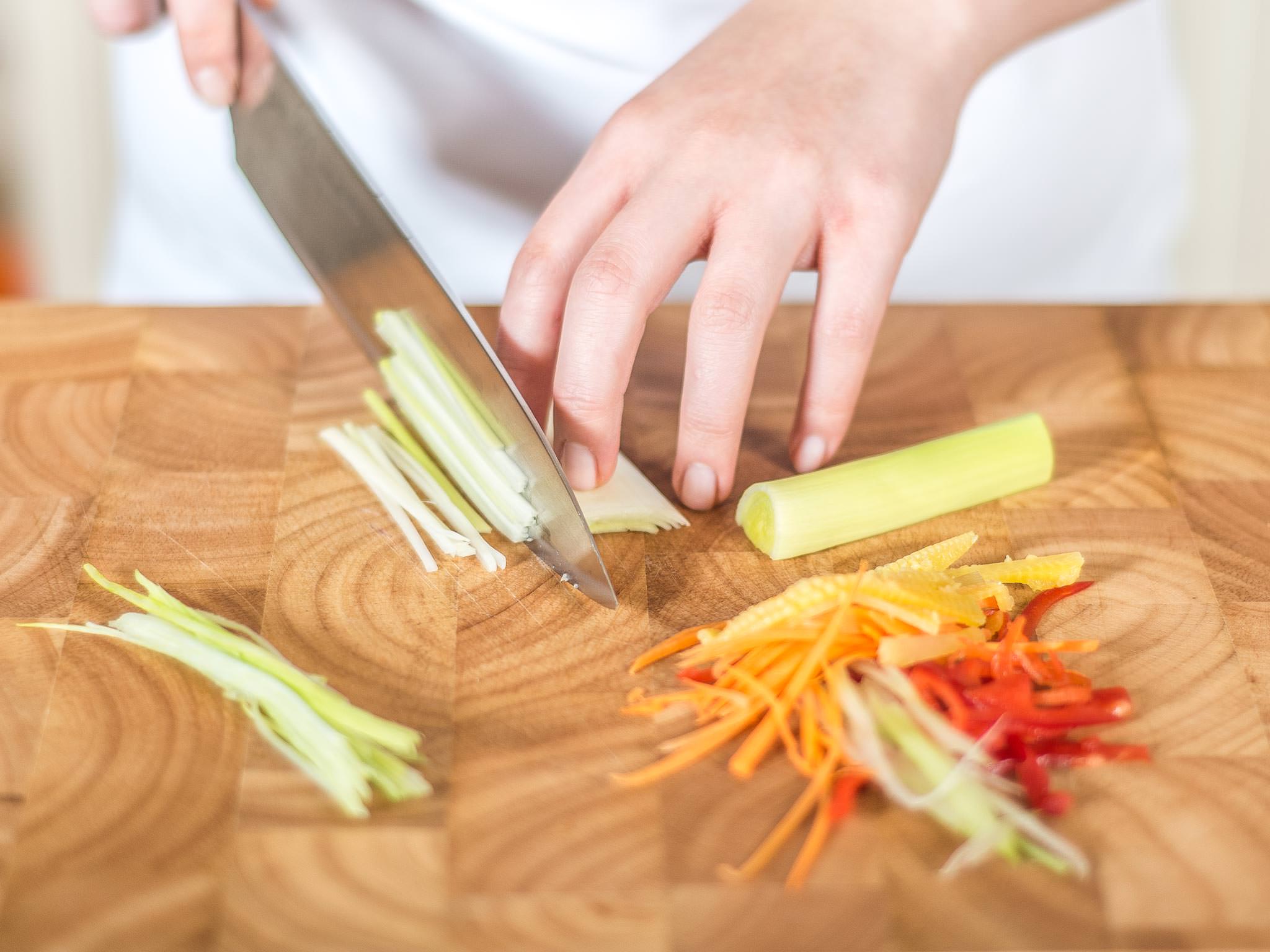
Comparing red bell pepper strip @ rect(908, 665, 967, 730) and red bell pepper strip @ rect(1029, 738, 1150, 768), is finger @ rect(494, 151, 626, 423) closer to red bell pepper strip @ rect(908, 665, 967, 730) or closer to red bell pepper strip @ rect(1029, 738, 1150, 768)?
red bell pepper strip @ rect(908, 665, 967, 730)

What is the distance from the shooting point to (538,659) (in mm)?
1421

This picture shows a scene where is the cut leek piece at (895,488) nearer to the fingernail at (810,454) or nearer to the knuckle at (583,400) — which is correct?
the fingernail at (810,454)

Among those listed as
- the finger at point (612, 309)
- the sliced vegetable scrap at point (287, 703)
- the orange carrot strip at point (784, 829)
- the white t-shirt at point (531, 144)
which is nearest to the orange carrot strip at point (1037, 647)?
the orange carrot strip at point (784, 829)

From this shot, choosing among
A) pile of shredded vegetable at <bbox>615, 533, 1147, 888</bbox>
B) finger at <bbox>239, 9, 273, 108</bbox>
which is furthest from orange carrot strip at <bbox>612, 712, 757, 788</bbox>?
finger at <bbox>239, 9, 273, 108</bbox>

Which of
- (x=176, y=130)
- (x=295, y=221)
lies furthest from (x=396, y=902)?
(x=176, y=130)

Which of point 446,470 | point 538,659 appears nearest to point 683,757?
point 538,659

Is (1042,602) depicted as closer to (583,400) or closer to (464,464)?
(583,400)

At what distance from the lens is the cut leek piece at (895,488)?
1.56 m

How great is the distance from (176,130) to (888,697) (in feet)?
5.44

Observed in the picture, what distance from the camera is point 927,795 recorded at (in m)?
1.24

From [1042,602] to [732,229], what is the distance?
0.57 metres

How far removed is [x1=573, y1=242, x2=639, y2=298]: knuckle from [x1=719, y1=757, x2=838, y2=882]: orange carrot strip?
568 mm

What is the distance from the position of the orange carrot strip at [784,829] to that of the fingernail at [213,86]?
1.21 metres

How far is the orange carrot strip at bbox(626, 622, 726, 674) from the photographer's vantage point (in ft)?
4.59
